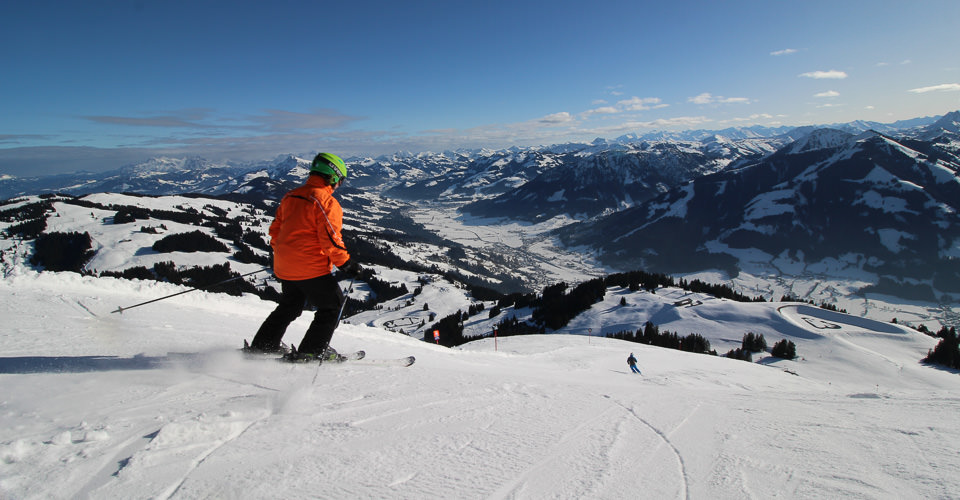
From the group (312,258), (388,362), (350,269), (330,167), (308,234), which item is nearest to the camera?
(308,234)

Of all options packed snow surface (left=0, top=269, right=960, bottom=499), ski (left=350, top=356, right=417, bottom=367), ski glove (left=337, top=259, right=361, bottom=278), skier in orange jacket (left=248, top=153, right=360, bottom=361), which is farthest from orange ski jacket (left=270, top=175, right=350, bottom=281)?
ski (left=350, top=356, right=417, bottom=367)

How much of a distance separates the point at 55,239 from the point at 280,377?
128 meters

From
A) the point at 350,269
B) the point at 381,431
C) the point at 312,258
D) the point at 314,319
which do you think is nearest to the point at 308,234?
the point at 312,258

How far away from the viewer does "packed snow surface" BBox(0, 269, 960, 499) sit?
289 centimetres

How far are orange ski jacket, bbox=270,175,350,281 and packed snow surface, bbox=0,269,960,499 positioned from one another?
56.5 inches

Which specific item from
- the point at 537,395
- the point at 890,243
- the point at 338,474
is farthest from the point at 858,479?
the point at 890,243

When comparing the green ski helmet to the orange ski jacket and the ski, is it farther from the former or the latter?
the ski

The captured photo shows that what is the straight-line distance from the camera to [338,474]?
296 centimetres

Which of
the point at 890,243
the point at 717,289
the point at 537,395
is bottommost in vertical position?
the point at 890,243

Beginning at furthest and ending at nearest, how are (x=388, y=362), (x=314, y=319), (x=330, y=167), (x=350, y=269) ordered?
1. (x=388, y=362)
2. (x=314, y=319)
3. (x=350, y=269)
4. (x=330, y=167)

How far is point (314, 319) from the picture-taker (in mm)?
6125

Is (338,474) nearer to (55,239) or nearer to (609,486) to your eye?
(609,486)

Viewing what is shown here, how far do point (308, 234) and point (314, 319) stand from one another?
136 cm

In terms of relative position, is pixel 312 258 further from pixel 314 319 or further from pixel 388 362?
pixel 388 362
